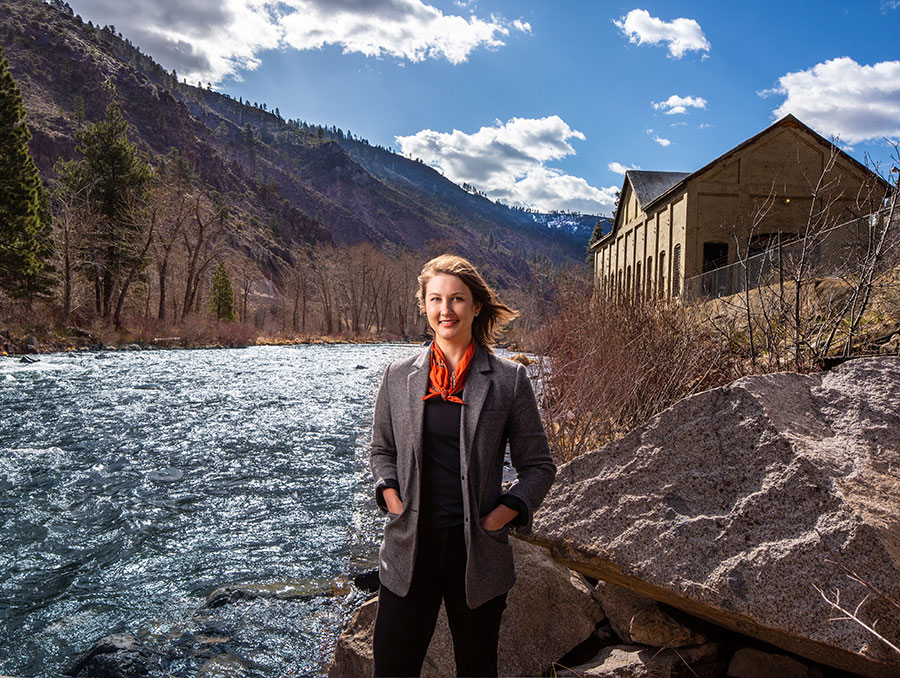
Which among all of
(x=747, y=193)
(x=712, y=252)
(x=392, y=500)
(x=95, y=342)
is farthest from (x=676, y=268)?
(x=95, y=342)

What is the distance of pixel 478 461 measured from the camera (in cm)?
240

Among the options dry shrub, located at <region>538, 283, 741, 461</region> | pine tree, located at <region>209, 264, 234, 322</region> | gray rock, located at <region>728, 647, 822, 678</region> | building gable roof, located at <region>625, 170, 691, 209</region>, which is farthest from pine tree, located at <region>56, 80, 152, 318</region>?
gray rock, located at <region>728, 647, 822, 678</region>

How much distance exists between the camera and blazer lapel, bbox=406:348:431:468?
245cm

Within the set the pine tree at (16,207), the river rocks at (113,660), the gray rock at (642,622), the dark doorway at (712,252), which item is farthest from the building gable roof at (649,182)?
the river rocks at (113,660)

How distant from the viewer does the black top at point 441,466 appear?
2432 millimetres

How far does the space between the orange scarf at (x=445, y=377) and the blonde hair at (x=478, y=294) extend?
0.17m

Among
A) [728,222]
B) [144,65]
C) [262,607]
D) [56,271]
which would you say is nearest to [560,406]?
[262,607]

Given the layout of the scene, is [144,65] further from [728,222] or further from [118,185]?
[728,222]

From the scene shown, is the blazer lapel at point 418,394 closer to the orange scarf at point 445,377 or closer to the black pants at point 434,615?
the orange scarf at point 445,377

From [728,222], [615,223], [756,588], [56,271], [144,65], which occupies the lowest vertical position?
[756,588]

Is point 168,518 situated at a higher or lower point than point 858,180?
lower

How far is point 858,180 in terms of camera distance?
26031mm

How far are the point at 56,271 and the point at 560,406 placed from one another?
116 feet

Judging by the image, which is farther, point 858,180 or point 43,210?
point 43,210
